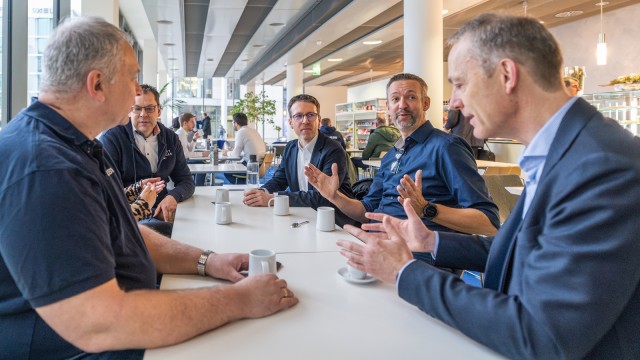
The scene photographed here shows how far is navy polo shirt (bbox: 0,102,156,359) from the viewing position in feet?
2.81

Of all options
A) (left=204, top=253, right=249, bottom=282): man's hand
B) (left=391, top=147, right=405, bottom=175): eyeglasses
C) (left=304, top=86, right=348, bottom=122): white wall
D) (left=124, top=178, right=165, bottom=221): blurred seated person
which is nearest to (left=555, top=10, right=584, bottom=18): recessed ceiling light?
(left=391, top=147, right=405, bottom=175): eyeglasses

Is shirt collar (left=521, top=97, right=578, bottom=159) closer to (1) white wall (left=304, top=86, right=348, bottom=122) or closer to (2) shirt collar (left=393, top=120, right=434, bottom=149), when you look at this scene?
(2) shirt collar (left=393, top=120, right=434, bottom=149)

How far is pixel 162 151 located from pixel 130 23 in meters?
7.27

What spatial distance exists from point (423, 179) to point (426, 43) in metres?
3.33

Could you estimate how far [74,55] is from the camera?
3.46ft

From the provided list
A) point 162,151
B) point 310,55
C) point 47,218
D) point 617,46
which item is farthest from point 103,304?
point 310,55

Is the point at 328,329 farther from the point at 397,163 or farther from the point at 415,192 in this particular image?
the point at 397,163

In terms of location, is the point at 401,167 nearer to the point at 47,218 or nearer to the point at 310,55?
the point at 47,218

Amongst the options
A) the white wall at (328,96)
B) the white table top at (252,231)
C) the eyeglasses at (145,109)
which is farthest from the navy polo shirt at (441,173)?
the white wall at (328,96)

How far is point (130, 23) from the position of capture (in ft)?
30.2

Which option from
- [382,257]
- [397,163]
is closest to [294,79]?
[397,163]

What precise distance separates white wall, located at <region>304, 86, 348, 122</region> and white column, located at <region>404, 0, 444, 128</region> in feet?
43.0

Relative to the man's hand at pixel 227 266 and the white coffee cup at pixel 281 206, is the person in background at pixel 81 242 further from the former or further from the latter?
the white coffee cup at pixel 281 206

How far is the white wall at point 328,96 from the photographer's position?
18344 mm
